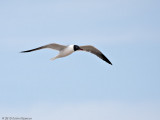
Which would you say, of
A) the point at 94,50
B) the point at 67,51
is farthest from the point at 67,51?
the point at 94,50

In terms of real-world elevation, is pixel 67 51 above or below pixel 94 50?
below

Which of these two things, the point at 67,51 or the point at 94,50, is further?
the point at 94,50

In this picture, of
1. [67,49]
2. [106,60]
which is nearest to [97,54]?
[106,60]

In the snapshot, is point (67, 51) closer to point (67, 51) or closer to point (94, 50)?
point (67, 51)

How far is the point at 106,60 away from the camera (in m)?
17.7

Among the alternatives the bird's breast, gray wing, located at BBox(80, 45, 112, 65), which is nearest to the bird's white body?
the bird's breast

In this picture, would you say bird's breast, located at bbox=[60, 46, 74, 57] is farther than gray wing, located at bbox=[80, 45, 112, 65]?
No

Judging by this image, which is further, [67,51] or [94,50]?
[94,50]

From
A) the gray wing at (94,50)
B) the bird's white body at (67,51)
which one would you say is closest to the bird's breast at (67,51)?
the bird's white body at (67,51)

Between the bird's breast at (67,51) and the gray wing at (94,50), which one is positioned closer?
the bird's breast at (67,51)

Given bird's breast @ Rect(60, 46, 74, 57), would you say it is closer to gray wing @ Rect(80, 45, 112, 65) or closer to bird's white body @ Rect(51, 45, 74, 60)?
bird's white body @ Rect(51, 45, 74, 60)

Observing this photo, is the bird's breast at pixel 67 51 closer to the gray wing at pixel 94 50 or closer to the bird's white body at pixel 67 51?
the bird's white body at pixel 67 51

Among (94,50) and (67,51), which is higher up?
(94,50)

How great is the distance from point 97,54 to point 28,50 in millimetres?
3671
